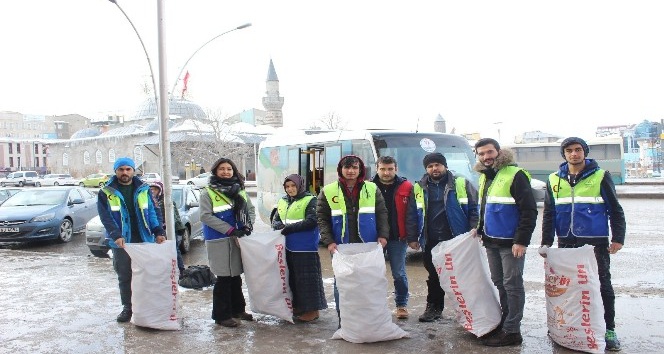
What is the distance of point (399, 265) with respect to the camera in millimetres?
5781

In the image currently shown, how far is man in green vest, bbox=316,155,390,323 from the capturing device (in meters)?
5.44

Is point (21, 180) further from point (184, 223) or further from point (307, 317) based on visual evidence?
point (307, 317)

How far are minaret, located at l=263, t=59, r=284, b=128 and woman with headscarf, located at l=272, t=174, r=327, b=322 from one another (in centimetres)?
8319

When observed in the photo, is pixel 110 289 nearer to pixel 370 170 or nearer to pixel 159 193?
pixel 159 193

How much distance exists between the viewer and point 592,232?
4727 millimetres

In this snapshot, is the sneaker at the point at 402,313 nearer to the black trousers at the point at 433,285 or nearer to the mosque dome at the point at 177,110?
the black trousers at the point at 433,285

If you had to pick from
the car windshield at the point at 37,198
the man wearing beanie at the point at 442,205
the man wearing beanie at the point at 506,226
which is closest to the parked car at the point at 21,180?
the car windshield at the point at 37,198

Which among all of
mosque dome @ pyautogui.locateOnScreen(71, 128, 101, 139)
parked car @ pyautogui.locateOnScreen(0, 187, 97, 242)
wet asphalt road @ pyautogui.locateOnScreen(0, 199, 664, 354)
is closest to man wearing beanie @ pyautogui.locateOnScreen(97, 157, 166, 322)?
wet asphalt road @ pyautogui.locateOnScreen(0, 199, 664, 354)

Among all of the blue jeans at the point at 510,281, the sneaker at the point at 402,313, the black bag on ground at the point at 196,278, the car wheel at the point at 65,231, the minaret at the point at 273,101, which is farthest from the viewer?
the minaret at the point at 273,101

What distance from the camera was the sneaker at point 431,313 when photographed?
18.9ft

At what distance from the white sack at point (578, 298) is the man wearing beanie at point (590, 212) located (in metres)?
0.21

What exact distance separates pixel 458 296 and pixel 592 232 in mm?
1249

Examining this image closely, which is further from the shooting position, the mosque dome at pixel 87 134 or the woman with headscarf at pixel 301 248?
the mosque dome at pixel 87 134

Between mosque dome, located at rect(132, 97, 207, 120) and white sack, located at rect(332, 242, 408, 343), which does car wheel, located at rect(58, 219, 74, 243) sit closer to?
white sack, located at rect(332, 242, 408, 343)
